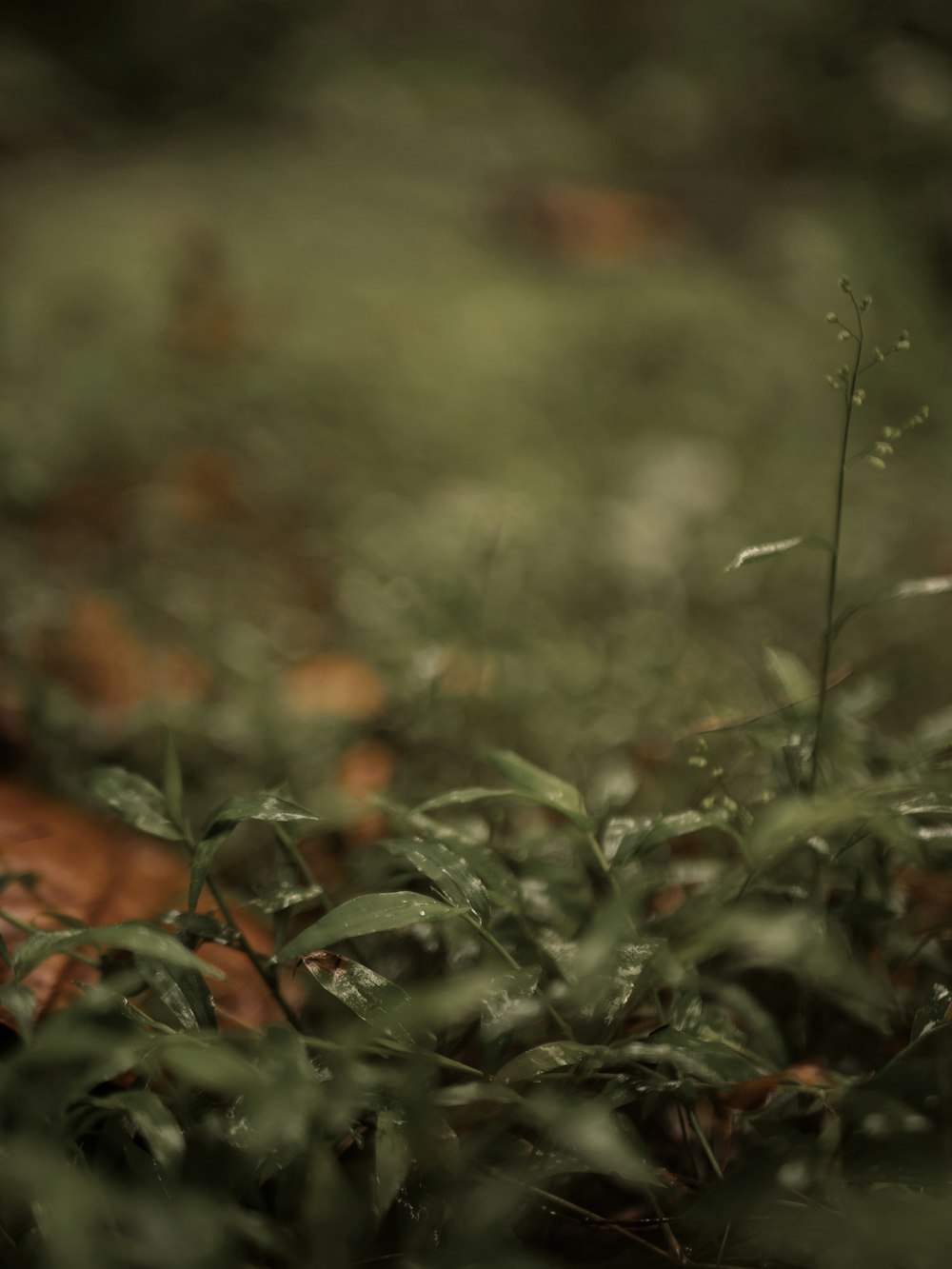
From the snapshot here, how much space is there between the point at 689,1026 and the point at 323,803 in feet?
2.09

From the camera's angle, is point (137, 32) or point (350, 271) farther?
point (137, 32)

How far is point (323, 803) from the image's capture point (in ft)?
4.21

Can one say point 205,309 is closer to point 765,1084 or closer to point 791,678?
point 791,678

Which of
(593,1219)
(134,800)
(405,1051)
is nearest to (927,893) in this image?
(593,1219)

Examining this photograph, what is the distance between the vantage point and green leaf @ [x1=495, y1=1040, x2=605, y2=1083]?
28.6 inches

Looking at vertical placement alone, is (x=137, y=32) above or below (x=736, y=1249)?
above

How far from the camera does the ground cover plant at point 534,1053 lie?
0.64 meters

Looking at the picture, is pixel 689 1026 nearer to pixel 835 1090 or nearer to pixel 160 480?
pixel 835 1090

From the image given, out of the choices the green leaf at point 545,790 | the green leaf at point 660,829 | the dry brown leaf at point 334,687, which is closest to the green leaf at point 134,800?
the green leaf at point 545,790

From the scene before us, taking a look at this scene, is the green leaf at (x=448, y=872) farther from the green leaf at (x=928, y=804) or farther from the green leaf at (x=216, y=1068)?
the green leaf at (x=928, y=804)

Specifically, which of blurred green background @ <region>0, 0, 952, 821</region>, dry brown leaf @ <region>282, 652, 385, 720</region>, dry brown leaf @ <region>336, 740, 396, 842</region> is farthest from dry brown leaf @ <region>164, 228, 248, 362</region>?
dry brown leaf @ <region>336, 740, 396, 842</region>

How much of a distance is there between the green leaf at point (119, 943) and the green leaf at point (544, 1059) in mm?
252

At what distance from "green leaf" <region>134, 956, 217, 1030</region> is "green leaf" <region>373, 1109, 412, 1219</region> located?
177 mm

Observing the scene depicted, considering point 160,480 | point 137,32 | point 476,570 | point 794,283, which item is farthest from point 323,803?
point 137,32
